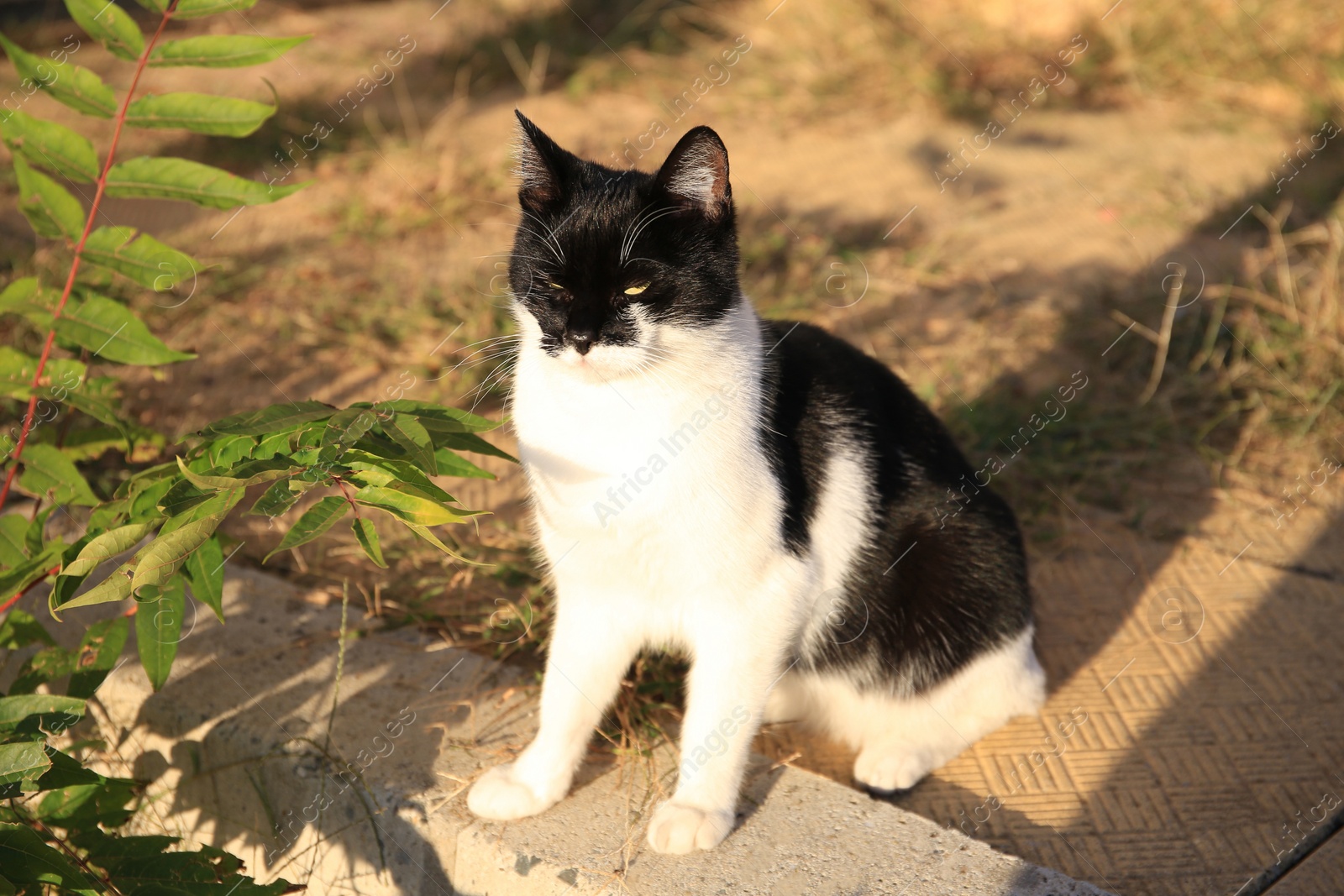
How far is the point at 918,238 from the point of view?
5.14 meters

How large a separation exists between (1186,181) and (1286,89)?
53.9 inches

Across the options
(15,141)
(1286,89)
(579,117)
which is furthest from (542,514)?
(1286,89)

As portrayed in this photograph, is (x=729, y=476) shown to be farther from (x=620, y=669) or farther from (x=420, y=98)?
(x=420, y=98)

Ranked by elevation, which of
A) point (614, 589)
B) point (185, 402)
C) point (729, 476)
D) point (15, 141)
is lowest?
point (185, 402)

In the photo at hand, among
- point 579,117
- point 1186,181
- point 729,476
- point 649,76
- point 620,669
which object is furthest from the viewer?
point 649,76

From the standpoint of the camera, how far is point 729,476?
2.09 metres

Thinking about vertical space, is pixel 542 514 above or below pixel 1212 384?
above

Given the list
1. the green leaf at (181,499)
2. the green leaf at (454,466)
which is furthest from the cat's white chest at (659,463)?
the green leaf at (181,499)

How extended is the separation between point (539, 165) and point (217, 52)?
0.74 m

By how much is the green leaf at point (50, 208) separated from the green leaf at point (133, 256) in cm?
6
